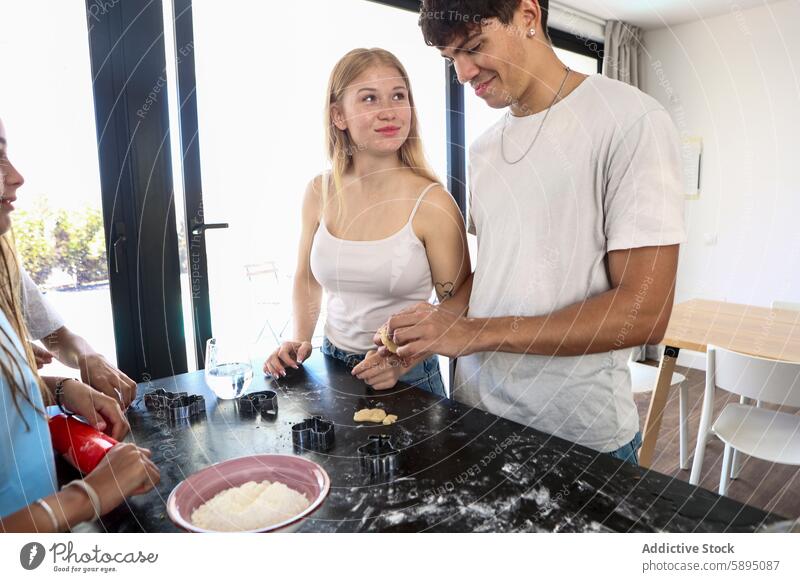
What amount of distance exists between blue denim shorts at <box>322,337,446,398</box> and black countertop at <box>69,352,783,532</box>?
252 mm

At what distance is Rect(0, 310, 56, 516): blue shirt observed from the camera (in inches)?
25.2


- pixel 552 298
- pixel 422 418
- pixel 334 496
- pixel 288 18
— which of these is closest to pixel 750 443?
pixel 552 298

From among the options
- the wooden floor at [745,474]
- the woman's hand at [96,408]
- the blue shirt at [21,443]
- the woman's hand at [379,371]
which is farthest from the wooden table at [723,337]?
the blue shirt at [21,443]

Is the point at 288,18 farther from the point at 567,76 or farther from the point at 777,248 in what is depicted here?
the point at 777,248

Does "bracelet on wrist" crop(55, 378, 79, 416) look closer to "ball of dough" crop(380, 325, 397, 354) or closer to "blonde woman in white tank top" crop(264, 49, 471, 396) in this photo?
"blonde woman in white tank top" crop(264, 49, 471, 396)

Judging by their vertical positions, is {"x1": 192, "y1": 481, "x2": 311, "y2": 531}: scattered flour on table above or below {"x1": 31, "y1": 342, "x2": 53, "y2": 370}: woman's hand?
below

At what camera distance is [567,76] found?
97 cm

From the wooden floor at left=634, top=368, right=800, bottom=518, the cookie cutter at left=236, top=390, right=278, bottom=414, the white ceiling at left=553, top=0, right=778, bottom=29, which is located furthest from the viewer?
the white ceiling at left=553, top=0, right=778, bottom=29

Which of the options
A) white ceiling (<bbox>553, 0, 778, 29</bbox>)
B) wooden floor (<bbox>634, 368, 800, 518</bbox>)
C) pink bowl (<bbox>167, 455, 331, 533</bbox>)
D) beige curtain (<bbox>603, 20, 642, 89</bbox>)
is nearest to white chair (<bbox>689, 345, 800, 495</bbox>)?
wooden floor (<bbox>634, 368, 800, 518</bbox>)

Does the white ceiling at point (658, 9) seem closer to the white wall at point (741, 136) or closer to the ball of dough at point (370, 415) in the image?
the white wall at point (741, 136)

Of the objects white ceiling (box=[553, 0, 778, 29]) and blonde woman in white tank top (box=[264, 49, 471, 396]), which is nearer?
blonde woman in white tank top (box=[264, 49, 471, 396])

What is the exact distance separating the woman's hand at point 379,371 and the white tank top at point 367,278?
0.70ft

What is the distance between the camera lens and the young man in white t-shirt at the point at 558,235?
83 centimetres
